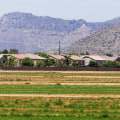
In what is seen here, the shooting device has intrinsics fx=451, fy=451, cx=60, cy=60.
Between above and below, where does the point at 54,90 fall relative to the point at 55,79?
above

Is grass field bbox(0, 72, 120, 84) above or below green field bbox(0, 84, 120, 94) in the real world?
below

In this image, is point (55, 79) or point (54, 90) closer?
point (54, 90)

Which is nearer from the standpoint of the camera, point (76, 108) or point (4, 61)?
point (76, 108)

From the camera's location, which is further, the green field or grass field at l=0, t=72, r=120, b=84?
grass field at l=0, t=72, r=120, b=84

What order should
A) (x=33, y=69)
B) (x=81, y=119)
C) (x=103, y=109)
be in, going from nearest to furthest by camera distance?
(x=81, y=119) → (x=103, y=109) → (x=33, y=69)

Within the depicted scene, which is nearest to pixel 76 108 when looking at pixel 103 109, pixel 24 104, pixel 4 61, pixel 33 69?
pixel 103 109

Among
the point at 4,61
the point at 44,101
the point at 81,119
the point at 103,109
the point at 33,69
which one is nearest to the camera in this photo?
the point at 81,119

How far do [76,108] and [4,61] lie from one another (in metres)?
147

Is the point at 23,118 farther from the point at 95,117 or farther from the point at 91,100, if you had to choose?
the point at 91,100

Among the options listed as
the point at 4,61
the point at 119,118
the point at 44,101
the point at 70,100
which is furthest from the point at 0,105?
the point at 4,61

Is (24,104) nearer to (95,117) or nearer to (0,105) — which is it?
(0,105)

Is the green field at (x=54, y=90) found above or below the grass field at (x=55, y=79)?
above

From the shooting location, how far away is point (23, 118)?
29.2 meters

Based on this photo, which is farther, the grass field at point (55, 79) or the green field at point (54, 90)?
the grass field at point (55, 79)
